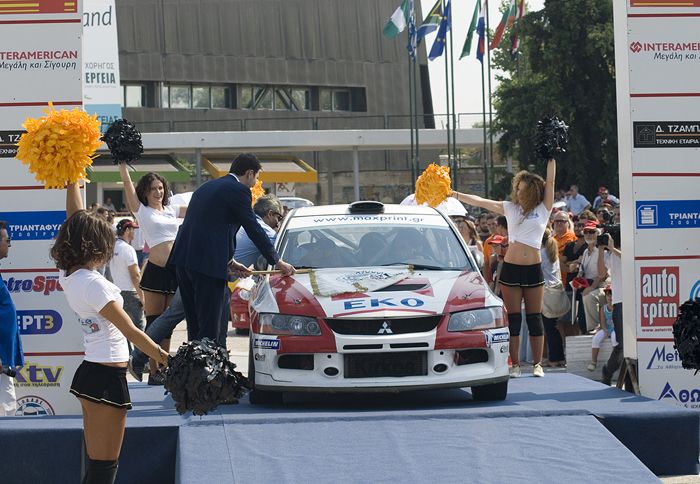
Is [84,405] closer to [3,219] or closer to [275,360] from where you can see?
[275,360]

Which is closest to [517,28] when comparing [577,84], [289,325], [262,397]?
[577,84]

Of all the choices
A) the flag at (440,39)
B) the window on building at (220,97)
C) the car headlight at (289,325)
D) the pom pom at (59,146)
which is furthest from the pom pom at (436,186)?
the window on building at (220,97)

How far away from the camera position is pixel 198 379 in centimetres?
630

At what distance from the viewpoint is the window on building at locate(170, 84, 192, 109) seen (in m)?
61.6

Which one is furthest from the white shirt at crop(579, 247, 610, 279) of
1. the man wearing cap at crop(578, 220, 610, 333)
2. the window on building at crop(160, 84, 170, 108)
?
the window on building at crop(160, 84, 170, 108)

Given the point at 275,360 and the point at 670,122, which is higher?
the point at 670,122

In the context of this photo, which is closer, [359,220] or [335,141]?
[359,220]

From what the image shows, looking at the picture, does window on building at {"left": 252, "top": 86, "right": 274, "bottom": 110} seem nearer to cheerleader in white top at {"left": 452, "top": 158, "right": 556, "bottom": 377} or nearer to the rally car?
cheerleader in white top at {"left": 452, "top": 158, "right": 556, "bottom": 377}

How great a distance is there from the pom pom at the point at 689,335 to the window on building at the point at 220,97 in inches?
2276

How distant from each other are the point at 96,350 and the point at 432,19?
35.7 meters

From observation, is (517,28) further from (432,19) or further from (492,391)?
(492,391)

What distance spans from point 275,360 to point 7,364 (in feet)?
6.17

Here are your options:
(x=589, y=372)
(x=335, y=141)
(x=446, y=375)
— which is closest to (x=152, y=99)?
(x=335, y=141)

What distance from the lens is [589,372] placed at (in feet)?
43.3
